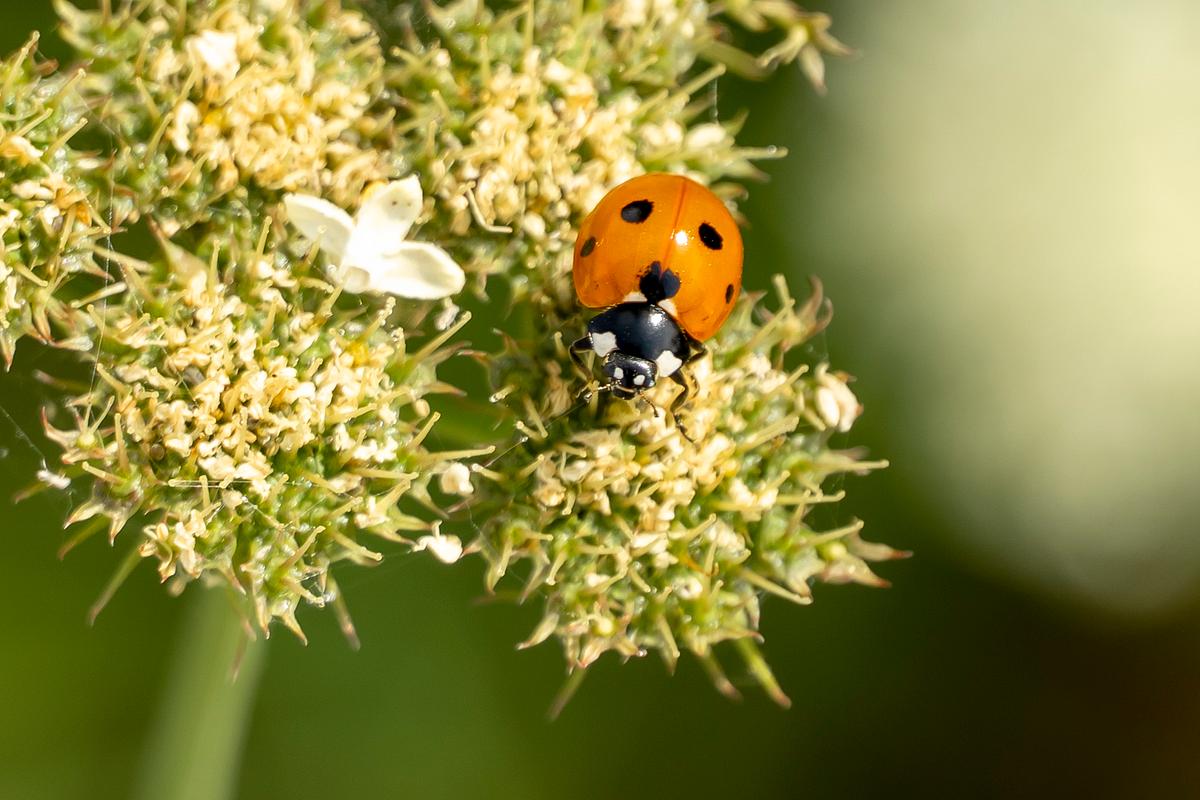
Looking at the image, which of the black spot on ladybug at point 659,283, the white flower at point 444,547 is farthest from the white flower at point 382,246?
the white flower at point 444,547

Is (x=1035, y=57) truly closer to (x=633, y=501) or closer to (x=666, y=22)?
(x=666, y=22)

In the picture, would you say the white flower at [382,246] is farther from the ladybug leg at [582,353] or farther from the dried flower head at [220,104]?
the ladybug leg at [582,353]

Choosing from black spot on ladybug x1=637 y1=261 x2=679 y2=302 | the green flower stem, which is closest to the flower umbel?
black spot on ladybug x1=637 y1=261 x2=679 y2=302

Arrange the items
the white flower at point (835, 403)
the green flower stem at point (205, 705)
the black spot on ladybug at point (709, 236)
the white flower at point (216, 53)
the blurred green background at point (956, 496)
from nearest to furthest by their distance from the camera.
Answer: the white flower at point (216, 53), the black spot on ladybug at point (709, 236), the white flower at point (835, 403), the green flower stem at point (205, 705), the blurred green background at point (956, 496)

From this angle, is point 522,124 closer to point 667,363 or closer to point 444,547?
point 667,363

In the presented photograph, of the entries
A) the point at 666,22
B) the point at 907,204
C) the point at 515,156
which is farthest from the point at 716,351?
the point at 907,204

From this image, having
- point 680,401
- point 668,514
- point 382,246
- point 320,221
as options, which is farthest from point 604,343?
point 320,221
